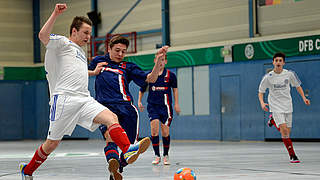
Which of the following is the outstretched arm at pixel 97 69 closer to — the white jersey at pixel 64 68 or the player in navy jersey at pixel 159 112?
the white jersey at pixel 64 68

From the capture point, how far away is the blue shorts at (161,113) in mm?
11836

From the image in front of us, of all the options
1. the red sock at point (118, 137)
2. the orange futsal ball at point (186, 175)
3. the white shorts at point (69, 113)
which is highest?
the white shorts at point (69, 113)

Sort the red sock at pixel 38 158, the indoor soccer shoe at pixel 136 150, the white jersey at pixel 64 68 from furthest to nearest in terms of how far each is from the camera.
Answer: the red sock at pixel 38 158 < the white jersey at pixel 64 68 < the indoor soccer shoe at pixel 136 150

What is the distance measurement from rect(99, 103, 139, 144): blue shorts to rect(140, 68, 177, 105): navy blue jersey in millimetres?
4037

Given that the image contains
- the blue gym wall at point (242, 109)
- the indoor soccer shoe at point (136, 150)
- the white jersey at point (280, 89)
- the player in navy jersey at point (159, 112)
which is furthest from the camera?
the blue gym wall at point (242, 109)

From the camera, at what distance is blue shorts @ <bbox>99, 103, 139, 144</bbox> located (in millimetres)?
7828

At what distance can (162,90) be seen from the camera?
12.1 m

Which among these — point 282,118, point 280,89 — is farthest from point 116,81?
point 280,89

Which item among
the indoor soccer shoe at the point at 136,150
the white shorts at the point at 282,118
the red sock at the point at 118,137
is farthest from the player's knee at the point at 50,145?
the white shorts at the point at 282,118

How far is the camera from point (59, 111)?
7004mm

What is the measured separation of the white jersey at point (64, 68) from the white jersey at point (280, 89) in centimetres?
584

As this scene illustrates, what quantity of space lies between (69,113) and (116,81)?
1.13 meters

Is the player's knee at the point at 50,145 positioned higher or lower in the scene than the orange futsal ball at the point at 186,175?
higher

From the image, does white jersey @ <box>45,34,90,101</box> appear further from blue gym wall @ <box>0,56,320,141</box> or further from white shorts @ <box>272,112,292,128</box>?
blue gym wall @ <box>0,56,320,141</box>
